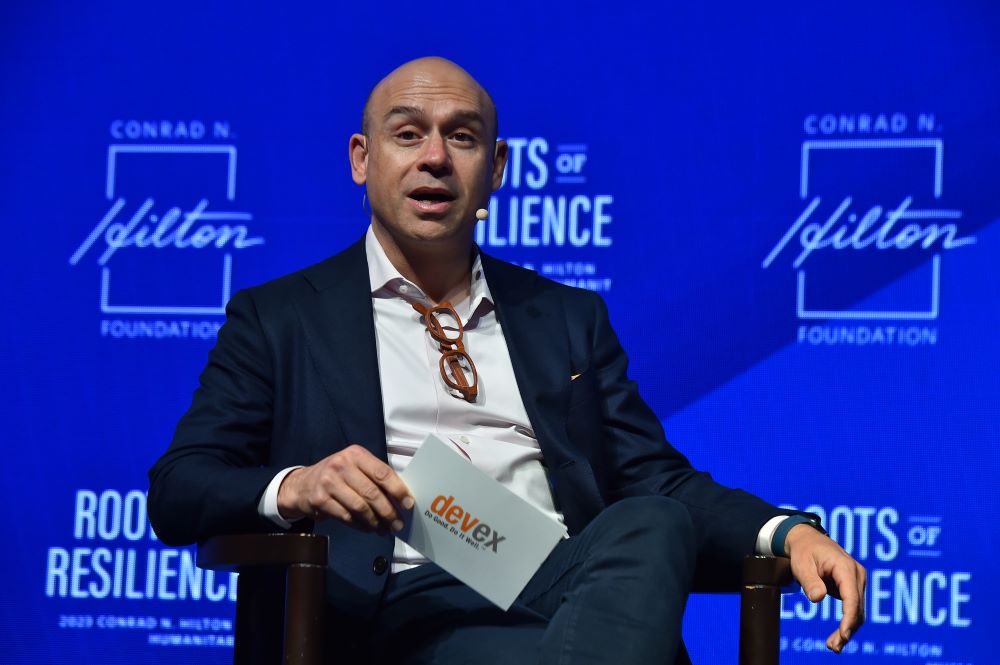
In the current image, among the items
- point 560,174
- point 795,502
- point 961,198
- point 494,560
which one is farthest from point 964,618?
point 494,560

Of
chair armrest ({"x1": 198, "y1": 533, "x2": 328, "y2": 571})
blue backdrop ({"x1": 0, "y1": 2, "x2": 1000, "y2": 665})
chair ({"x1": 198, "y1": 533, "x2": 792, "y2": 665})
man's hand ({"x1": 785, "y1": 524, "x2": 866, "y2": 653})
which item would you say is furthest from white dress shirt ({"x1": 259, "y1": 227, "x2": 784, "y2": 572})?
blue backdrop ({"x1": 0, "y1": 2, "x2": 1000, "y2": 665})

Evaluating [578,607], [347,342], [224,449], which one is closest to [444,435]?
[347,342]

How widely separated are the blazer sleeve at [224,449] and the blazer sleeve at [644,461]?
0.62m

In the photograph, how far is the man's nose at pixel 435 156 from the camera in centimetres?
233

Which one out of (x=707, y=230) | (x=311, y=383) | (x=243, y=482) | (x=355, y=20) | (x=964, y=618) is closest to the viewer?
(x=243, y=482)

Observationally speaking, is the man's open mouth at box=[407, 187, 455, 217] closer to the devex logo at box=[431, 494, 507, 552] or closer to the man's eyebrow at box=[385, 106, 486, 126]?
the man's eyebrow at box=[385, 106, 486, 126]

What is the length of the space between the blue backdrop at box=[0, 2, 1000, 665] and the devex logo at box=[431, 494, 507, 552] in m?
1.53

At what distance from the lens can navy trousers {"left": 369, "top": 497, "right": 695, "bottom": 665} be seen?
1.63m

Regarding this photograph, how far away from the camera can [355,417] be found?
2.12 metres

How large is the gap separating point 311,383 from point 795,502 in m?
1.44

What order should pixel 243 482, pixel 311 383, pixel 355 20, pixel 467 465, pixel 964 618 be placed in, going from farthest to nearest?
pixel 355 20
pixel 964 618
pixel 311 383
pixel 243 482
pixel 467 465

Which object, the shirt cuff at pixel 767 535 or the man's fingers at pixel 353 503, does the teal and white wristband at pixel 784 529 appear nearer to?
the shirt cuff at pixel 767 535

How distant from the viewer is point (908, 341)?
3.14m

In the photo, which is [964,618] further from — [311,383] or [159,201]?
[159,201]
